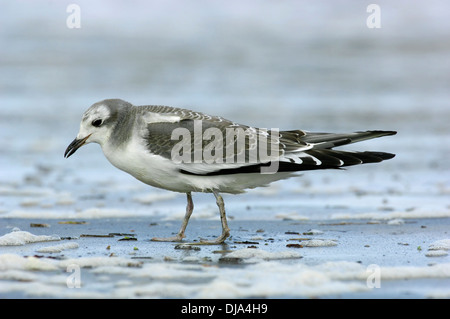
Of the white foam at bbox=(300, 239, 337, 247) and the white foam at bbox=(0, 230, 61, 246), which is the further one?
the white foam at bbox=(300, 239, 337, 247)

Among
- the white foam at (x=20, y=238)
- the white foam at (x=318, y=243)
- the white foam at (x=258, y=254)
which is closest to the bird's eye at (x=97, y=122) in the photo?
the white foam at (x=20, y=238)

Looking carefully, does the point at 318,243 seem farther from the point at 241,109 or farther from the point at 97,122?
the point at 241,109

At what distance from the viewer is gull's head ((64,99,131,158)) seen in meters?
6.09

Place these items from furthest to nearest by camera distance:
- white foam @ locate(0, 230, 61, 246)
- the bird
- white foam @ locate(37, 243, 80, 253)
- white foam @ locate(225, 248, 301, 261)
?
the bird, white foam @ locate(0, 230, 61, 246), white foam @ locate(37, 243, 80, 253), white foam @ locate(225, 248, 301, 261)

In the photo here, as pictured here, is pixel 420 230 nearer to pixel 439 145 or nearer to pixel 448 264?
pixel 448 264

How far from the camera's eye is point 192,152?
602 cm

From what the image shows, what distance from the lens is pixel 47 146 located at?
11086mm

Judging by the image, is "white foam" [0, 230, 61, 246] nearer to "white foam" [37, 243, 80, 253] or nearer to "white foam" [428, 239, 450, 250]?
"white foam" [37, 243, 80, 253]

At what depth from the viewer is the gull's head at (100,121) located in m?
6.09

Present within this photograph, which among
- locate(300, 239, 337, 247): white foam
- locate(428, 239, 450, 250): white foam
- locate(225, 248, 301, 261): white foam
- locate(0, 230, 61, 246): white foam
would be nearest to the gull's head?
locate(0, 230, 61, 246): white foam

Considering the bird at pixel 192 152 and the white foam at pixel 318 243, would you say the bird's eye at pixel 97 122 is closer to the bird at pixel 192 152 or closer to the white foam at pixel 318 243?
the bird at pixel 192 152

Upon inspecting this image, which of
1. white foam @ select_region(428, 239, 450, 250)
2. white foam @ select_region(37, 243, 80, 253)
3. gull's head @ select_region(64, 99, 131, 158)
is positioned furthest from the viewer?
gull's head @ select_region(64, 99, 131, 158)

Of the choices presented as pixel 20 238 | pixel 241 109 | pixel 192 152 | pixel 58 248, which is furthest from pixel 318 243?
pixel 241 109

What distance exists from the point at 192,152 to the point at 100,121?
0.81 metres
